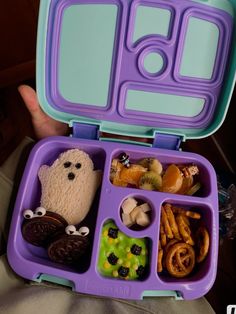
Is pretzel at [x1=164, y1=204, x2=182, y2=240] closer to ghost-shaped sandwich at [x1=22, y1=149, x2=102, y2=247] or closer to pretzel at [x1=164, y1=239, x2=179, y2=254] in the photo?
pretzel at [x1=164, y1=239, x2=179, y2=254]

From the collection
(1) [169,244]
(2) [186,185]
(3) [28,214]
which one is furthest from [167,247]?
(3) [28,214]

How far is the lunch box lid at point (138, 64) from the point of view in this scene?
0.57 m

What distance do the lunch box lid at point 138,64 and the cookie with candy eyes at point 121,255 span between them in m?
0.16

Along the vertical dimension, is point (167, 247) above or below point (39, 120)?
below

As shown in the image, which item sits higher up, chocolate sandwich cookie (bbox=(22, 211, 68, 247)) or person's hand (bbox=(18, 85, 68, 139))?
person's hand (bbox=(18, 85, 68, 139))

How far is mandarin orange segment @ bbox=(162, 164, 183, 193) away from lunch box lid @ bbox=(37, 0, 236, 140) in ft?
0.19

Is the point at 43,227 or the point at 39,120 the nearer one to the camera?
the point at 43,227

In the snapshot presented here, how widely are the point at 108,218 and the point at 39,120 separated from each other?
0.78 feet

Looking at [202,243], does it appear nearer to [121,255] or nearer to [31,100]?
[121,255]

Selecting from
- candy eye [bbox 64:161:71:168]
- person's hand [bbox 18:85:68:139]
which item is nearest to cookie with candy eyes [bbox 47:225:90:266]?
candy eye [bbox 64:161:71:168]

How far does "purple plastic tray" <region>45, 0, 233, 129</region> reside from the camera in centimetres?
56

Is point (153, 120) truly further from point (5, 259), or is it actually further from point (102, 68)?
point (5, 259)

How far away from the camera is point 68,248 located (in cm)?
59

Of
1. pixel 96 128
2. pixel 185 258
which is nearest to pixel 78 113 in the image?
pixel 96 128
